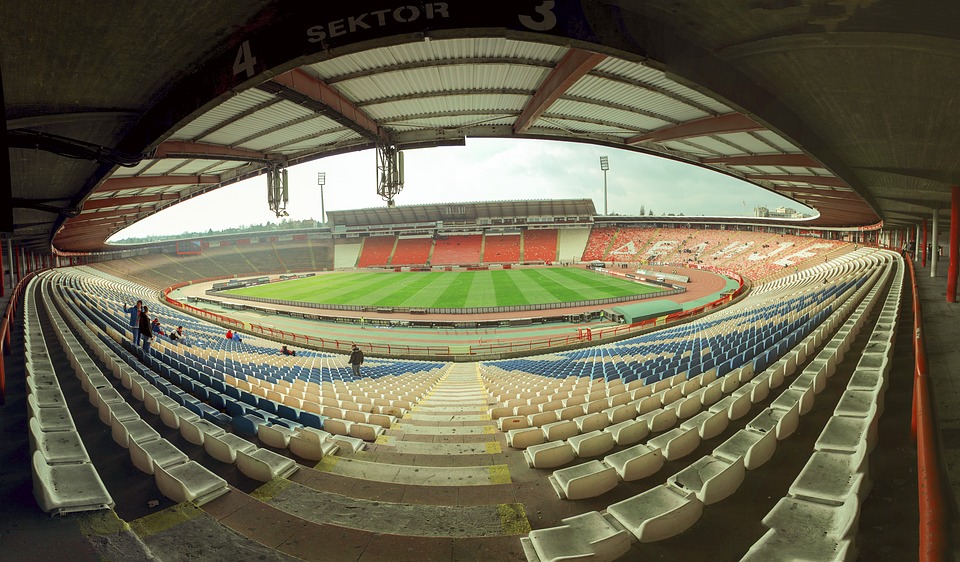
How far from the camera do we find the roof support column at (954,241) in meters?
12.8

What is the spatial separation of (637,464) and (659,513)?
83cm

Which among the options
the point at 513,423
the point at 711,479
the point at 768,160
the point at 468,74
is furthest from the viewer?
the point at 768,160

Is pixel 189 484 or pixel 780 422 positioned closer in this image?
pixel 189 484

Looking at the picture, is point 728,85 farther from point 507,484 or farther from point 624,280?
point 624,280

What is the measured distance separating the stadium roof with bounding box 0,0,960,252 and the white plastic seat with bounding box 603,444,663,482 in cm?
432

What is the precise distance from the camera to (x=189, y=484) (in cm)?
370

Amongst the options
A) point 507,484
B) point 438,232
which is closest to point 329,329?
point 507,484

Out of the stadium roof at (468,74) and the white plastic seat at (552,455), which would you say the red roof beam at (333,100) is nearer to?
the stadium roof at (468,74)

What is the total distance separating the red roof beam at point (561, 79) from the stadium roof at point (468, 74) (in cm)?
5

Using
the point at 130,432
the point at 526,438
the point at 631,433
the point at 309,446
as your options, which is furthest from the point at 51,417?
the point at 631,433

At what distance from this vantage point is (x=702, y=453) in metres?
4.43

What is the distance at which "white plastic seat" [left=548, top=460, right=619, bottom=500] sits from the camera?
12.6ft

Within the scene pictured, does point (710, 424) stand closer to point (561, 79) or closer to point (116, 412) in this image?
point (561, 79)

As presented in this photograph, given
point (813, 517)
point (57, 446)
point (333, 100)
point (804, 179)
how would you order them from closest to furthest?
point (813, 517) < point (57, 446) < point (333, 100) < point (804, 179)
